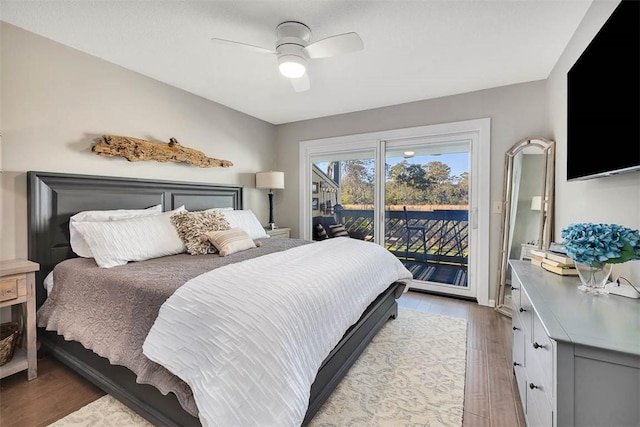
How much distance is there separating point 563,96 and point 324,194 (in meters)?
3.04

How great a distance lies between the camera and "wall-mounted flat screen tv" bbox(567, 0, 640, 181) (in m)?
1.16

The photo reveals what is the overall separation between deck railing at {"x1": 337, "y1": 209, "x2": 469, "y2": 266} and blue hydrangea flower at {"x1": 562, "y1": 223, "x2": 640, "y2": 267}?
2260 mm

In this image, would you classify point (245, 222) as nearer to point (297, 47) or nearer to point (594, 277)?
point (297, 47)

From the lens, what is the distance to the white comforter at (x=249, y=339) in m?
1.11

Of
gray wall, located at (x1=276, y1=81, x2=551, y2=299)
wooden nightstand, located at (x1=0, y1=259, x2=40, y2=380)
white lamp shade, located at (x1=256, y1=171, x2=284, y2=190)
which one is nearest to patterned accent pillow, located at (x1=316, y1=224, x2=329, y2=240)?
white lamp shade, located at (x1=256, y1=171, x2=284, y2=190)

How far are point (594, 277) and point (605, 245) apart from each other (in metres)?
0.20

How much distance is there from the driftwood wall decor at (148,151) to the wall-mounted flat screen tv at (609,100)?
3.55 metres

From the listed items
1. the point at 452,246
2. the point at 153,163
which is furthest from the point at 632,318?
the point at 153,163

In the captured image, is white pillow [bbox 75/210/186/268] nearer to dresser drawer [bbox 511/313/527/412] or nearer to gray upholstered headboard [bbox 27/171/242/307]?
gray upholstered headboard [bbox 27/171/242/307]

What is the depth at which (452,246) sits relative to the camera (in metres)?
3.61

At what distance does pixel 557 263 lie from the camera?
5.23 ft

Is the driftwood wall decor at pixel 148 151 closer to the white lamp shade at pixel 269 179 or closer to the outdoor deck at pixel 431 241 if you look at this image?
the white lamp shade at pixel 269 179

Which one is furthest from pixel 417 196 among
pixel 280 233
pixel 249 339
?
pixel 249 339

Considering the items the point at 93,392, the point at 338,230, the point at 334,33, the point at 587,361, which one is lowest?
the point at 93,392
